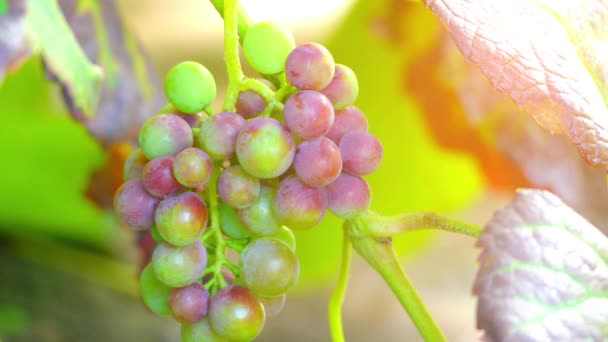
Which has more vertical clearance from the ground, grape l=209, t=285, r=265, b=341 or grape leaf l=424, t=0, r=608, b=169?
grape leaf l=424, t=0, r=608, b=169

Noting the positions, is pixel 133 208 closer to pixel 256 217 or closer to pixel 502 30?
pixel 256 217

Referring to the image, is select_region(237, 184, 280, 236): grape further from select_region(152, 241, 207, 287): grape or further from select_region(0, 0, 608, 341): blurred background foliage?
select_region(0, 0, 608, 341): blurred background foliage

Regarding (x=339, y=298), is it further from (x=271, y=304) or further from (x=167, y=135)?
(x=167, y=135)

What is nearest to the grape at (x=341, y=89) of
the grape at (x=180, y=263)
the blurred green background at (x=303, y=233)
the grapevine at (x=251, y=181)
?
the grapevine at (x=251, y=181)

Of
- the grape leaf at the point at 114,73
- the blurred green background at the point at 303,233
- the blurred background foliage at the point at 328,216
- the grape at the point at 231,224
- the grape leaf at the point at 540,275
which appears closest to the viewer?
the grape leaf at the point at 540,275

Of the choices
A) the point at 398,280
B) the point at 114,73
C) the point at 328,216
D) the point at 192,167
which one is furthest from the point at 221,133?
the point at 328,216

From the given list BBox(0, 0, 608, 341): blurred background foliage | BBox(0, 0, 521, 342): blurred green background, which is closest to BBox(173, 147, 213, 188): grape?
BBox(0, 0, 608, 341): blurred background foliage

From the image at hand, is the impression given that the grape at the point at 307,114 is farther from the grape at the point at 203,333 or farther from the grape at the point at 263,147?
the grape at the point at 203,333
